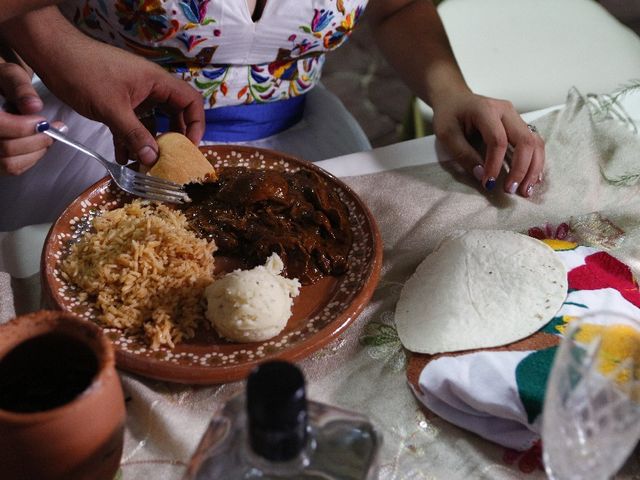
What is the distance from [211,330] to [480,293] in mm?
338

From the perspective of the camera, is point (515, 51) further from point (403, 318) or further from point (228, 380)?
point (228, 380)

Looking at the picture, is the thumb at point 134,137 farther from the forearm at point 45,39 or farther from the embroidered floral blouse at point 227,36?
the embroidered floral blouse at point 227,36

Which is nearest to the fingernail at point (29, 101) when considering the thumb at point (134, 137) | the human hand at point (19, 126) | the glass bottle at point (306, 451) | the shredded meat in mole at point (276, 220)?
the human hand at point (19, 126)

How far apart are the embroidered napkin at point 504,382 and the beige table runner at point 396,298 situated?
18 millimetres

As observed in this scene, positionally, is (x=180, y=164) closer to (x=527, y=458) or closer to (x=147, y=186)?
(x=147, y=186)

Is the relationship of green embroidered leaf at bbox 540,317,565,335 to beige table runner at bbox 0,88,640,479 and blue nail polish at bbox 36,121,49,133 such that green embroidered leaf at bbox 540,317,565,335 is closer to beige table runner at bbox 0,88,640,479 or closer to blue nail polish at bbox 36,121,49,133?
beige table runner at bbox 0,88,640,479

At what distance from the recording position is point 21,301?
91 cm

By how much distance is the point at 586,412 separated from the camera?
54 centimetres

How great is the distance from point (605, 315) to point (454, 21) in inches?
51.8

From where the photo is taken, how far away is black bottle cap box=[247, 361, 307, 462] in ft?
1.49

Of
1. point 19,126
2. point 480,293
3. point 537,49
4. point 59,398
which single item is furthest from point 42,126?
point 537,49

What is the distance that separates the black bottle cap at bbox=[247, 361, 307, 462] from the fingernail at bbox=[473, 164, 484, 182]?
75cm

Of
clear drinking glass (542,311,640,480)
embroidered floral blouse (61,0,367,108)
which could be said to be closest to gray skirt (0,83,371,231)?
embroidered floral blouse (61,0,367,108)

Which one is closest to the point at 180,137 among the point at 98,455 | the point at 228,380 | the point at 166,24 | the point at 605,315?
the point at 166,24
